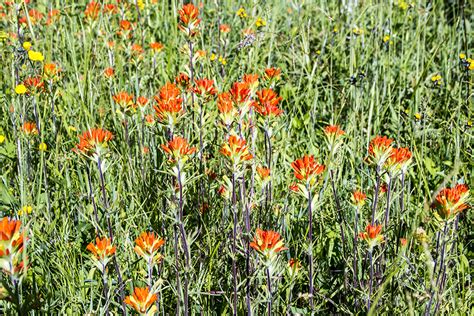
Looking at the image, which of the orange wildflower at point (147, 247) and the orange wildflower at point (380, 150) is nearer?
the orange wildflower at point (147, 247)

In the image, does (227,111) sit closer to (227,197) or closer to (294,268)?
(227,197)

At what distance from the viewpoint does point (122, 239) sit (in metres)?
1.93

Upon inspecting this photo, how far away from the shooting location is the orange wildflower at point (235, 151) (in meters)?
1.52

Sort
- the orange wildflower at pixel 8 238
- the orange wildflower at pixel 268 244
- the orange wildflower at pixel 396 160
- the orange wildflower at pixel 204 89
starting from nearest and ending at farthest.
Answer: the orange wildflower at pixel 8 238 → the orange wildflower at pixel 268 244 → the orange wildflower at pixel 396 160 → the orange wildflower at pixel 204 89

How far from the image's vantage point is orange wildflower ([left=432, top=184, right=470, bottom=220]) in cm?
151

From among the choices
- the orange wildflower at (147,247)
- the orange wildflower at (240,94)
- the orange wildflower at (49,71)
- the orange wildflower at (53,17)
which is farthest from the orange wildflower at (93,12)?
the orange wildflower at (147,247)

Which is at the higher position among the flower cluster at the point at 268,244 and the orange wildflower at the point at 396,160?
the orange wildflower at the point at 396,160

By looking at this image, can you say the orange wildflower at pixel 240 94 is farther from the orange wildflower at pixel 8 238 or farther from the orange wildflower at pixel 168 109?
the orange wildflower at pixel 8 238

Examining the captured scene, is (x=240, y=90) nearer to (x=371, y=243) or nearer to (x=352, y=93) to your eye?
(x=371, y=243)

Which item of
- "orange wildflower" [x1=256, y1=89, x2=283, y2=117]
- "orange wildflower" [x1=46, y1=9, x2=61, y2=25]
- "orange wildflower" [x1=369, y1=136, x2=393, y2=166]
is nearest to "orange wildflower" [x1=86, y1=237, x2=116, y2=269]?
"orange wildflower" [x1=256, y1=89, x2=283, y2=117]

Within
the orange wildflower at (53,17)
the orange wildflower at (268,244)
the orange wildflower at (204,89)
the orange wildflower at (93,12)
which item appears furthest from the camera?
the orange wildflower at (53,17)

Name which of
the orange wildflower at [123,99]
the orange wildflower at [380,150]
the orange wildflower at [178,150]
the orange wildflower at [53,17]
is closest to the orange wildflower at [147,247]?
the orange wildflower at [178,150]

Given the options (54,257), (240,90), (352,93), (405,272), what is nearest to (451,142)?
(352,93)

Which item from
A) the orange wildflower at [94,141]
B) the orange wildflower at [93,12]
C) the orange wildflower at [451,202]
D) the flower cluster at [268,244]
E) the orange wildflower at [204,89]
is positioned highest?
the orange wildflower at [93,12]
